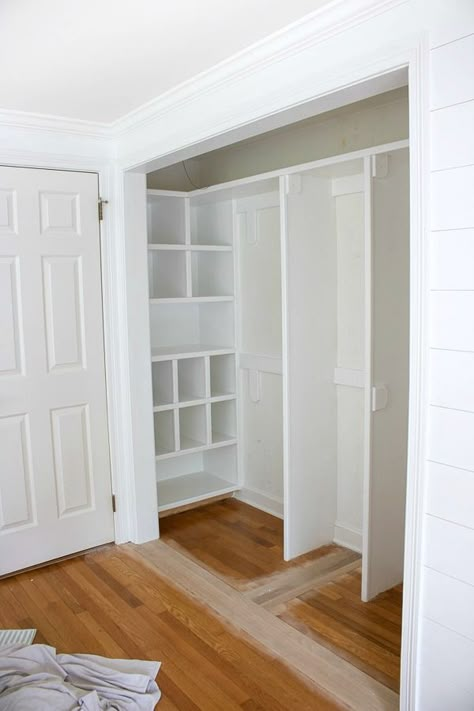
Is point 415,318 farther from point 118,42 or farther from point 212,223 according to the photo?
point 212,223

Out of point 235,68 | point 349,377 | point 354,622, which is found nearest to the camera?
point 235,68

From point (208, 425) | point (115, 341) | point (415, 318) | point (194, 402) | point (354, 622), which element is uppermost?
point (415, 318)

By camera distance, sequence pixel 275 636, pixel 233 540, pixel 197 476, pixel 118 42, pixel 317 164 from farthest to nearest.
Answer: pixel 197 476, pixel 233 540, pixel 317 164, pixel 275 636, pixel 118 42

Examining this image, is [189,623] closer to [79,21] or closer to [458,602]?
[458,602]

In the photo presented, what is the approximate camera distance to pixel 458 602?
171 centimetres

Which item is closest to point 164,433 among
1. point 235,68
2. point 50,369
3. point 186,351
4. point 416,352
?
point 186,351

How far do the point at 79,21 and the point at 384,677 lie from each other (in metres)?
2.49

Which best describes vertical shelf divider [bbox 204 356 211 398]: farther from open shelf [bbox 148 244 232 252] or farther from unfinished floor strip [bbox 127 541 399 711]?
unfinished floor strip [bbox 127 541 399 711]

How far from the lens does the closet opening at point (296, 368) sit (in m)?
2.69

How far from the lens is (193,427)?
13.2 feet

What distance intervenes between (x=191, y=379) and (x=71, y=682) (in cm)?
205

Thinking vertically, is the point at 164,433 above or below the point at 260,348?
below

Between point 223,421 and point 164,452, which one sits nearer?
point 164,452

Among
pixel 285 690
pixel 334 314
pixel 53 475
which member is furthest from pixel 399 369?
pixel 53 475
